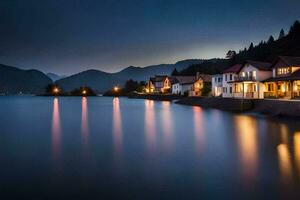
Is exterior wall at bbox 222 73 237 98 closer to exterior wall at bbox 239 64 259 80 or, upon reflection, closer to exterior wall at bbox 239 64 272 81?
exterior wall at bbox 239 64 259 80

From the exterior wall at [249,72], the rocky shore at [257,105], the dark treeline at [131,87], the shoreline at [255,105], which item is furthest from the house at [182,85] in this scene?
the dark treeline at [131,87]

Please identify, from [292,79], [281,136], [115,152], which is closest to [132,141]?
[115,152]

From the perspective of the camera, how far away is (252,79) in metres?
51.5

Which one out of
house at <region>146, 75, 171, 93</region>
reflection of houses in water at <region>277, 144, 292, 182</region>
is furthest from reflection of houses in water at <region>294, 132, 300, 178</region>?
house at <region>146, 75, 171, 93</region>

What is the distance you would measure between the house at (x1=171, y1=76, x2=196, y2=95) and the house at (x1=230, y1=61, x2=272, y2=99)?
3497 centimetres

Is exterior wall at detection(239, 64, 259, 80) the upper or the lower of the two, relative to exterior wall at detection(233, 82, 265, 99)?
upper

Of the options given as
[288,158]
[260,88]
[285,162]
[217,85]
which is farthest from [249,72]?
[285,162]

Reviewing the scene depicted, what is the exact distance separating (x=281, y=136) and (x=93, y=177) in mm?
17098

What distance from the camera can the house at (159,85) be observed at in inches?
4525

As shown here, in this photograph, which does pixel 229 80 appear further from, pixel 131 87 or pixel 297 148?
pixel 131 87

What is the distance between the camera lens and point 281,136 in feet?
76.9

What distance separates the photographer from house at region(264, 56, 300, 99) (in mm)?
41659

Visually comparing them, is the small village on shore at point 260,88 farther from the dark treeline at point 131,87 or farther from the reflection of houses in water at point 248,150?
the dark treeline at point 131,87

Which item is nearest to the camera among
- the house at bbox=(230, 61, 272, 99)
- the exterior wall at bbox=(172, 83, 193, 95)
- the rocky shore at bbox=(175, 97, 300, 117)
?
the rocky shore at bbox=(175, 97, 300, 117)
